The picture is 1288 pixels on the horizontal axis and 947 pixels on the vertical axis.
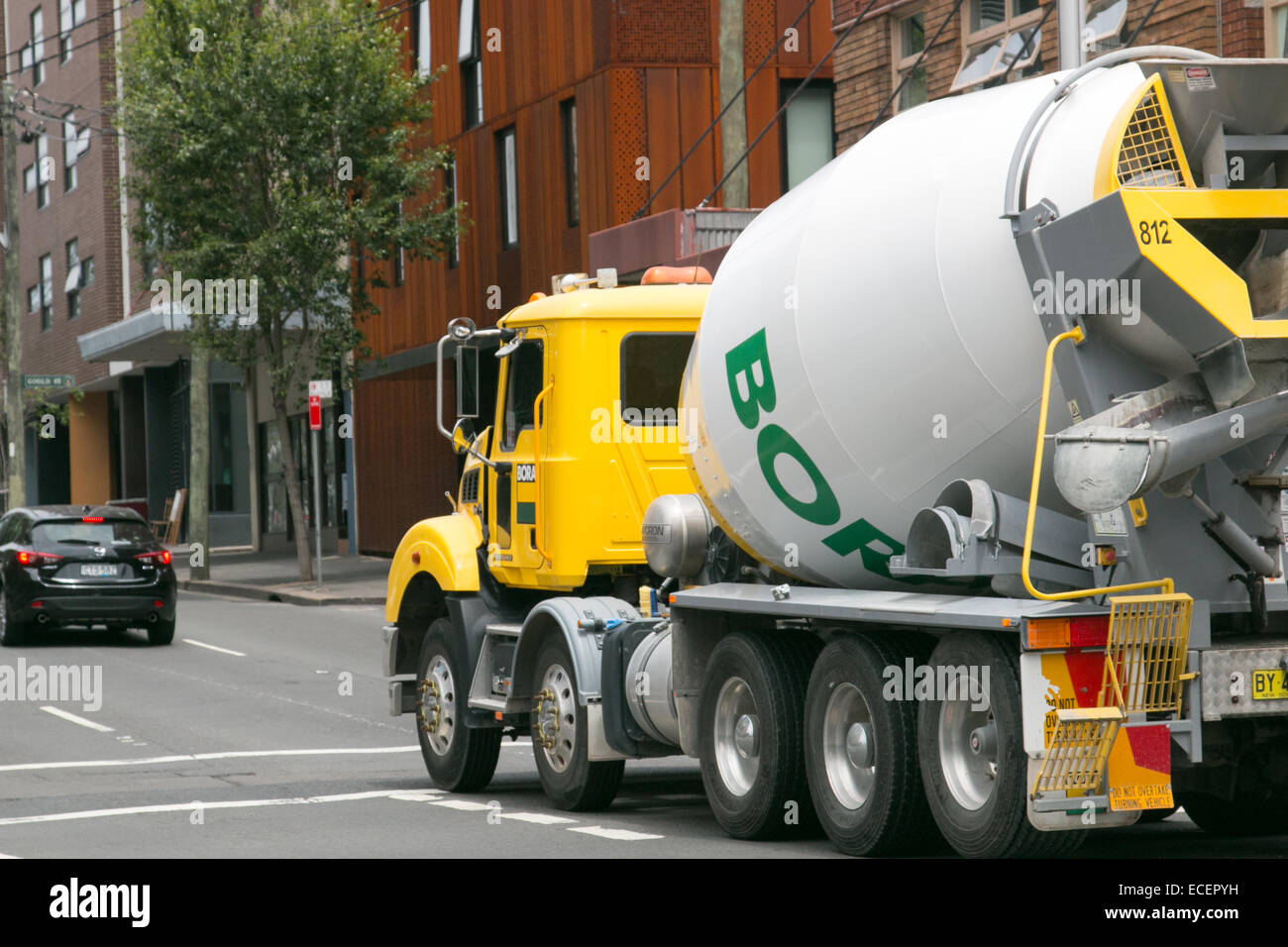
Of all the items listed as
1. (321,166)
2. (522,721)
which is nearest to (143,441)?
(321,166)

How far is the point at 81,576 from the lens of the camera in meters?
22.5

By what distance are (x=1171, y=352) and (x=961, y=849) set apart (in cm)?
214

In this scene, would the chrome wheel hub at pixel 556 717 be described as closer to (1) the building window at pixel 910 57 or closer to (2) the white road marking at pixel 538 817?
(2) the white road marking at pixel 538 817

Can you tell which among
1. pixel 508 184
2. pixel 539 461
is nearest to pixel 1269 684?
pixel 539 461

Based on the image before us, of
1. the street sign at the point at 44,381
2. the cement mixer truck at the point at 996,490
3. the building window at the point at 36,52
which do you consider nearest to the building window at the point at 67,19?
the building window at the point at 36,52

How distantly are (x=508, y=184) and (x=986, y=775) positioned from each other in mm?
25667

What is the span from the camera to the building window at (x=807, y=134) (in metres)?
29.2

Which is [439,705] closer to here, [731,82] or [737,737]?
[737,737]

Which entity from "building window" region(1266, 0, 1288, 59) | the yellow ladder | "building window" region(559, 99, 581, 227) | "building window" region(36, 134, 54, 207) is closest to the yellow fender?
the yellow ladder

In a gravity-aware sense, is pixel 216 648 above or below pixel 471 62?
below

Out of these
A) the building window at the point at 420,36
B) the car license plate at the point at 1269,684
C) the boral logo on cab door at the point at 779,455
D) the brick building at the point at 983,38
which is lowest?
the car license plate at the point at 1269,684

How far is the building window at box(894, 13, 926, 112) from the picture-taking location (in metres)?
22.4

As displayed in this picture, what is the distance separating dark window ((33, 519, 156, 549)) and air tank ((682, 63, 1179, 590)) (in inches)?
574

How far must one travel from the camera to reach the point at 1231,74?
25.3ft
